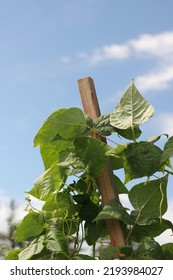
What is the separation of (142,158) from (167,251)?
21cm

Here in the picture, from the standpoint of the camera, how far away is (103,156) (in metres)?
0.99

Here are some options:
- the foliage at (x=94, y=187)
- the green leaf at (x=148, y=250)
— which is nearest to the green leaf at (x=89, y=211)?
the foliage at (x=94, y=187)

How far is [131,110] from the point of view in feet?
3.31

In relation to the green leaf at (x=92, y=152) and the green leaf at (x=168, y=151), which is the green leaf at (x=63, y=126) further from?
the green leaf at (x=168, y=151)

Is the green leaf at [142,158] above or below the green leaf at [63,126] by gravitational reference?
below

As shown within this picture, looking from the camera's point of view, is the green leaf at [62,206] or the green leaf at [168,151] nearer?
the green leaf at [168,151]

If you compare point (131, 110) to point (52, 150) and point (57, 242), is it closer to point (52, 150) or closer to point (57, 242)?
point (52, 150)

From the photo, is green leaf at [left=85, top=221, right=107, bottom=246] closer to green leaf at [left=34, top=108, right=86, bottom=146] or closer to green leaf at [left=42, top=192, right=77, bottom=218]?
green leaf at [left=42, top=192, right=77, bottom=218]

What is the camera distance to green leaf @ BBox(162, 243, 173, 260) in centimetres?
101

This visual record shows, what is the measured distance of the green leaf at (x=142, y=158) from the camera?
3.16ft

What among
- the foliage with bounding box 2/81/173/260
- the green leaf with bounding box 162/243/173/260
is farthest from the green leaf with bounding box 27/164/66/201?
the green leaf with bounding box 162/243/173/260

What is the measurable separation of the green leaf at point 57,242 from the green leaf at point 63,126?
197mm

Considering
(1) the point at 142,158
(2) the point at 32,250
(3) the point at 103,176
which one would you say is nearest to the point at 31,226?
(2) the point at 32,250
